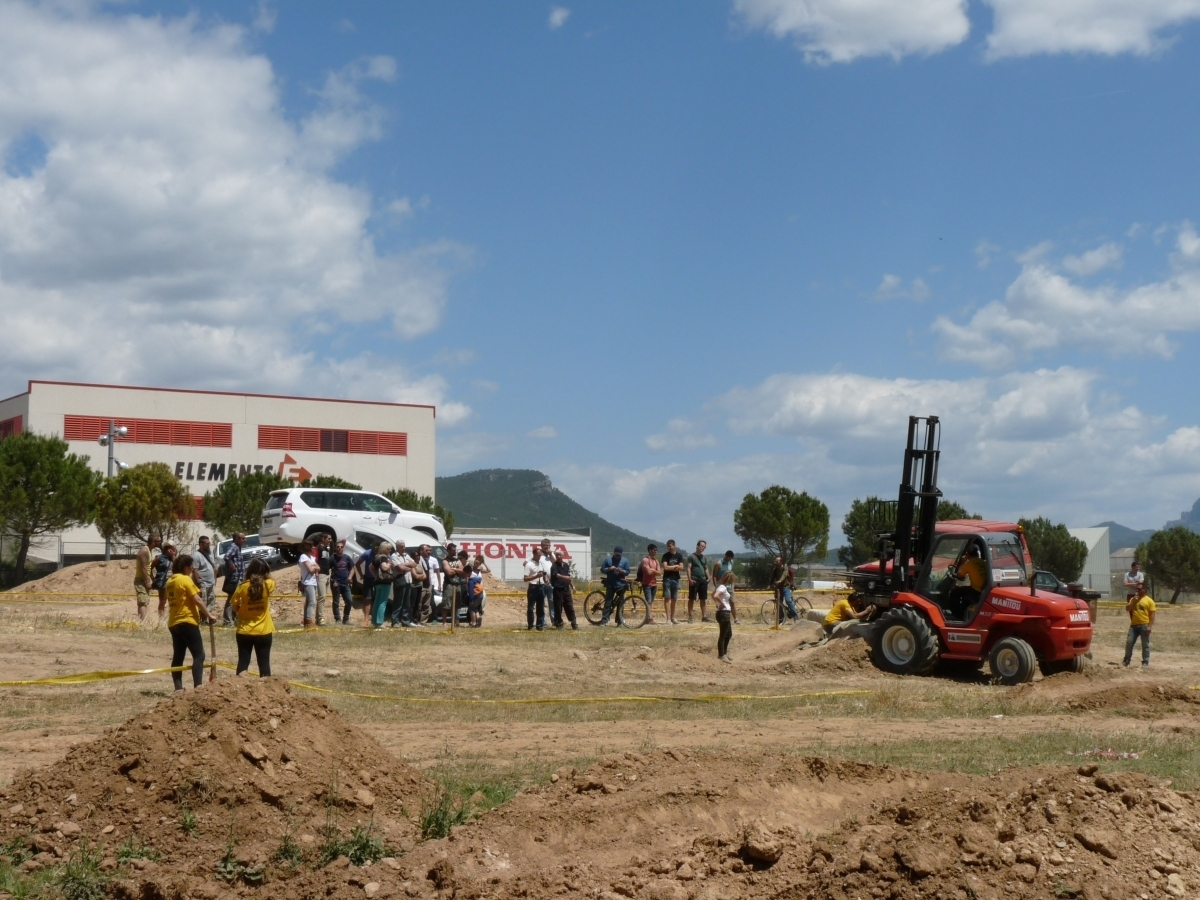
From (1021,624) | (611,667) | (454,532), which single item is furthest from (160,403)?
(1021,624)

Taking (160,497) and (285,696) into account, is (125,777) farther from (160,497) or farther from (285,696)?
(160,497)

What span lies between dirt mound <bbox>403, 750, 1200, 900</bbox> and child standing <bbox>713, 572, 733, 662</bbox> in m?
10.9

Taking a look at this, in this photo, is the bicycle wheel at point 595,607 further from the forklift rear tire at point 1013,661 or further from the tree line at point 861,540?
the tree line at point 861,540

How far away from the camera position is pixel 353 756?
8914mm

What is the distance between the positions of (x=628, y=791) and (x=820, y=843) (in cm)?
152

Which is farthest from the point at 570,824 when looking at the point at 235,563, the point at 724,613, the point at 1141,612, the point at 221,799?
the point at 1141,612

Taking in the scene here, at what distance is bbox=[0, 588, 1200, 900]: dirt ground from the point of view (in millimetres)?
6590

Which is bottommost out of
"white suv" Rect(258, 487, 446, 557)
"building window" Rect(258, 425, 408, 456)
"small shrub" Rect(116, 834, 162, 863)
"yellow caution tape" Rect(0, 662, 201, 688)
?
"small shrub" Rect(116, 834, 162, 863)

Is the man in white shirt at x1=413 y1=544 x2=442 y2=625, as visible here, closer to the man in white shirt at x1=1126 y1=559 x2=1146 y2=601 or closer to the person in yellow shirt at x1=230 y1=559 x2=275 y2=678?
the person in yellow shirt at x1=230 y1=559 x2=275 y2=678

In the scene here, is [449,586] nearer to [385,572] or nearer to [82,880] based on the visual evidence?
[385,572]

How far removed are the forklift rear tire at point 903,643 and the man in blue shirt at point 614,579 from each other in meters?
8.86

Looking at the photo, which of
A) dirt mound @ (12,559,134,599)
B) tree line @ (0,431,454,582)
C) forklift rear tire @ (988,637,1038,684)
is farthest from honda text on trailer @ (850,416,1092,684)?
tree line @ (0,431,454,582)

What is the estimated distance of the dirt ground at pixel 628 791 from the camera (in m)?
6.59

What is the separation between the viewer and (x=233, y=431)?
2761 inches
